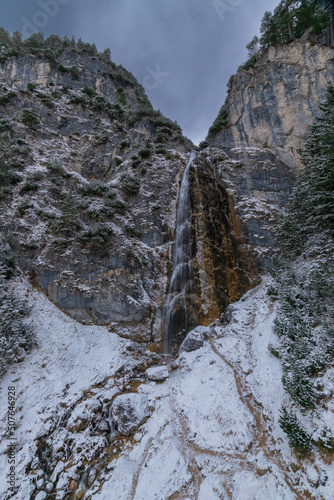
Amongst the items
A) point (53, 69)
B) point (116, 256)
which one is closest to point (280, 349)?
point (116, 256)

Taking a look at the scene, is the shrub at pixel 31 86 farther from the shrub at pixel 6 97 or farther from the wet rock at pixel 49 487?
the wet rock at pixel 49 487

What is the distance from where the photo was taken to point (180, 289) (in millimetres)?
15016

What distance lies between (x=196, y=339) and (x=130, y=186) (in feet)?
45.3

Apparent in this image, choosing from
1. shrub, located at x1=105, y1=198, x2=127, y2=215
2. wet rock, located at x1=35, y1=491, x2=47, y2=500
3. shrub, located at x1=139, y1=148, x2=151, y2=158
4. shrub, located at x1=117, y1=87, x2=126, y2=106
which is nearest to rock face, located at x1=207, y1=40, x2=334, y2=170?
shrub, located at x1=139, y1=148, x2=151, y2=158

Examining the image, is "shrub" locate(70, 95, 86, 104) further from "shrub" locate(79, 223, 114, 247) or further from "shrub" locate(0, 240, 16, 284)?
"shrub" locate(0, 240, 16, 284)

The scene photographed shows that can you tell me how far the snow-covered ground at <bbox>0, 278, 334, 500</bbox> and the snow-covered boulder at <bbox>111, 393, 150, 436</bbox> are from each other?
0.88 ft

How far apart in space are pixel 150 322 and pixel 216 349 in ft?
15.7

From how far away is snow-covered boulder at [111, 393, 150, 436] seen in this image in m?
7.89

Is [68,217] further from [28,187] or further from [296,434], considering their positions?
[296,434]

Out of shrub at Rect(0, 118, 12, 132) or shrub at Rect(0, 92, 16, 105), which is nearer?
shrub at Rect(0, 118, 12, 132)

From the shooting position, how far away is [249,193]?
19.2 metres

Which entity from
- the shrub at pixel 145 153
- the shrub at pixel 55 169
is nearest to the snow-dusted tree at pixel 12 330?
the shrub at pixel 55 169

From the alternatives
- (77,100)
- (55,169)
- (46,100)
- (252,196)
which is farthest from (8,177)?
(252,196)

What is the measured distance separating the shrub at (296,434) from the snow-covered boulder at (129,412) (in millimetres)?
4924
